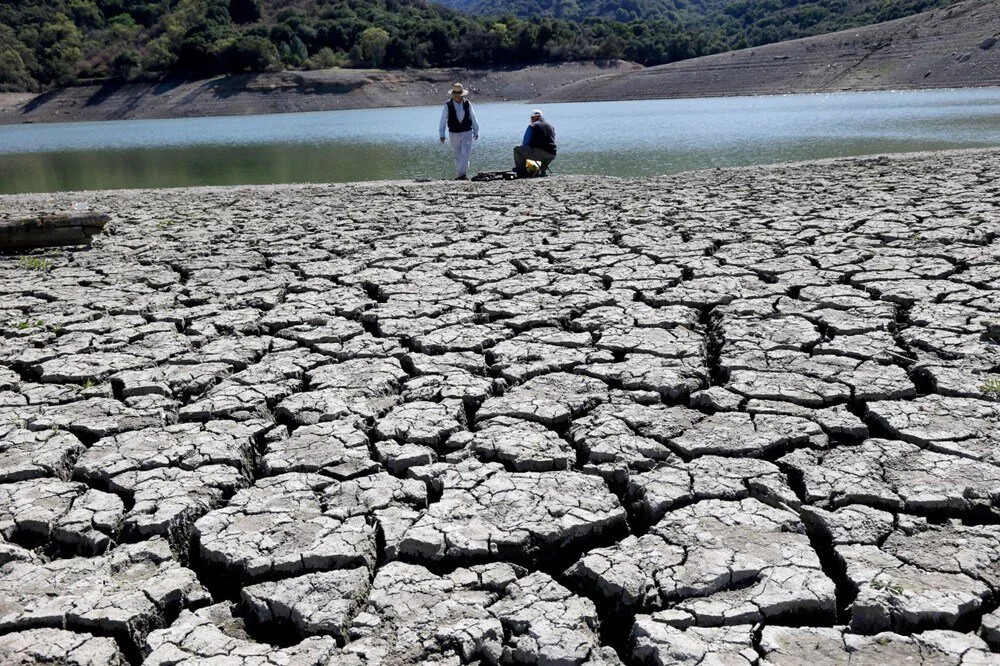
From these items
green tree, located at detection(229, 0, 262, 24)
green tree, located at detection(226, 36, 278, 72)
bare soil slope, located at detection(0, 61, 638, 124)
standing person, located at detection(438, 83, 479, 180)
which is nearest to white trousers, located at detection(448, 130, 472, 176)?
standing person, located at detection(438, 83, 479, 180)

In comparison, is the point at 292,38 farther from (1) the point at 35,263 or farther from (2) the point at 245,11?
(1) the point at 35,263

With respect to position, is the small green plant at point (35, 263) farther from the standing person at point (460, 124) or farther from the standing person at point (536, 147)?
the standing person at point (536, 147)

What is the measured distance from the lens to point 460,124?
1082 cm

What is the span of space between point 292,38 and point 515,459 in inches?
2685

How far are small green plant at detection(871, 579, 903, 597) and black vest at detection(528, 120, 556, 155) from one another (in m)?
9.37

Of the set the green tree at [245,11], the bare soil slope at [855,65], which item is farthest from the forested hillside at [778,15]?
the green tree at [245,11]

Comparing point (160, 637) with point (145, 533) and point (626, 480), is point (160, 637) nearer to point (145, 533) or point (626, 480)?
point (145, 533)

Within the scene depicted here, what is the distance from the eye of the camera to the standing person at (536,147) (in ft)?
36.2

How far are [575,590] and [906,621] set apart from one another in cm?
80

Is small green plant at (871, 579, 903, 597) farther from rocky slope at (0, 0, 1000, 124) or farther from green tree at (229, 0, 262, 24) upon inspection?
green tree at (229, 0, 262, 24)

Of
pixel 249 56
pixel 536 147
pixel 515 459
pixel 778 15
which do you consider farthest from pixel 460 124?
pixel 778 15

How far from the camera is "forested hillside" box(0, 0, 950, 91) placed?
5550 centimetres

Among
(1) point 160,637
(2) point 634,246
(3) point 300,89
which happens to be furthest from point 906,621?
(3) point 300,89

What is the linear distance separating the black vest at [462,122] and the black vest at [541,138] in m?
0.84
